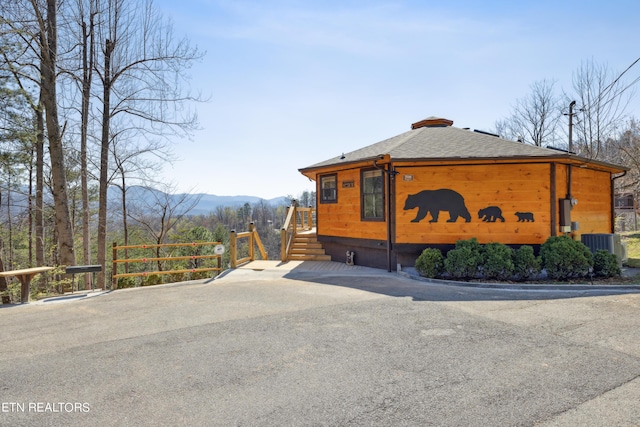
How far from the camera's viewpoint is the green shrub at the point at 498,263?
8.26m

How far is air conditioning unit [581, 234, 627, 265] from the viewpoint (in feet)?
32.0

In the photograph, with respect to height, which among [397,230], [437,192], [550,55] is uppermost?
[550,55]

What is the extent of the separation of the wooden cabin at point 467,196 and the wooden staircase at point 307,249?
7.10 ft

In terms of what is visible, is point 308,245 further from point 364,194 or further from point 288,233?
point 364,194

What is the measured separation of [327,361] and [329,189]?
8.96m

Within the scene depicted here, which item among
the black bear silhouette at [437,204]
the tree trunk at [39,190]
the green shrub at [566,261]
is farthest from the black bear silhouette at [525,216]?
the tree trunk at [39,190]

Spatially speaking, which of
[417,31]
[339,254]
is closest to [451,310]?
[339,254]

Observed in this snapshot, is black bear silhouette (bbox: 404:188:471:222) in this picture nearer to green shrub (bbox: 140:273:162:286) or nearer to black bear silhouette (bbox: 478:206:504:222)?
black bear silhouette (bbox: 478:206:504:222)

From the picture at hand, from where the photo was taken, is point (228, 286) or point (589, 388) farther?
point (228, 286)

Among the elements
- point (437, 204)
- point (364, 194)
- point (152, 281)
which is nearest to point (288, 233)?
point (364, 194)

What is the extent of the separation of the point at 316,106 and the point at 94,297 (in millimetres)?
10248

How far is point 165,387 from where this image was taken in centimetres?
339

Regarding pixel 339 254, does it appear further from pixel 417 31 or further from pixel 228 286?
pixel 417 31

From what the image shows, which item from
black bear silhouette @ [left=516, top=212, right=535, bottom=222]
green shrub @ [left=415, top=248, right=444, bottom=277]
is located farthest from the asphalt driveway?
black bear silhouette @ [left=516, top=212, right=535, bottom=222]
